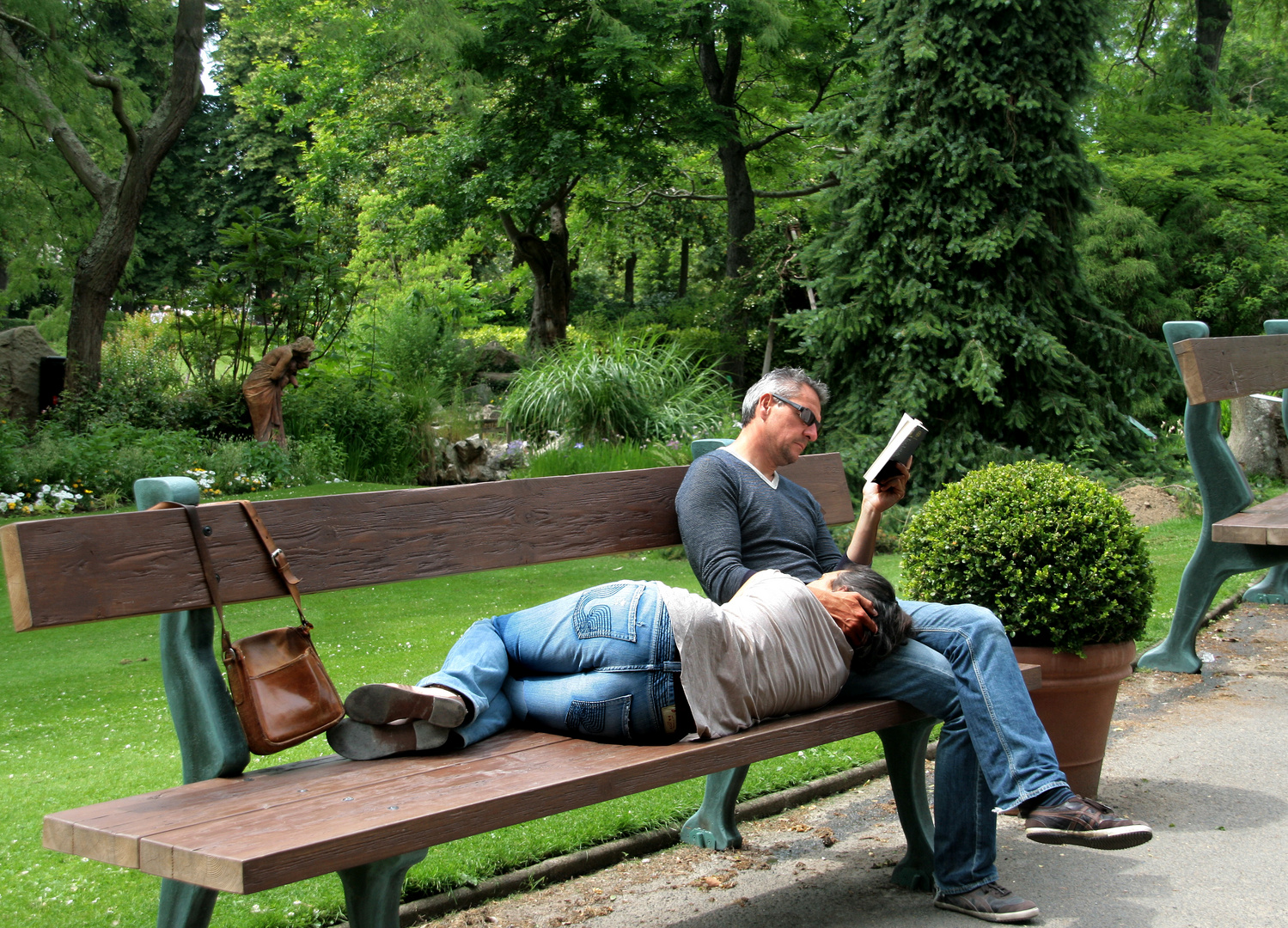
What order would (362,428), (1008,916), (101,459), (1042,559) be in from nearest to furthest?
(1008,916), (1042,559), (101,459), (362,428)

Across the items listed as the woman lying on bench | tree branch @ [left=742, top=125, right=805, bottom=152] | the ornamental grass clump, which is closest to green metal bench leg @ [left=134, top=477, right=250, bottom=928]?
the woman lying on bench

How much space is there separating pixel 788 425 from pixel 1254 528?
8.49ft

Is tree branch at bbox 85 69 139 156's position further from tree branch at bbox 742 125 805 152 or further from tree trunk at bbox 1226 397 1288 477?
tree trunk at bbox 1226 397 1288 477

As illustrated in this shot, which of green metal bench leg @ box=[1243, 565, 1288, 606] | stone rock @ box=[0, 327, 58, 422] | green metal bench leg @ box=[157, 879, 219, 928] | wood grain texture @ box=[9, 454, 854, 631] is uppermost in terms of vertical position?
stone rock @ box=[0, 327, 58, 422]

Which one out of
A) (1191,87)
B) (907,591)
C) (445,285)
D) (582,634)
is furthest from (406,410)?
(1191,87)

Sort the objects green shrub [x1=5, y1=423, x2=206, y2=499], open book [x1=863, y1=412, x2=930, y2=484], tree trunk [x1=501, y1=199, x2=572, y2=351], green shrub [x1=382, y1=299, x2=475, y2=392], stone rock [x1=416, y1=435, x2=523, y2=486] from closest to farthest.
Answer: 1. open book [x1=863, y1=412, x2=930, y2=484]
2. green shrub [x1=5, y1=423, x2=206, y2=499]
3. stone rock [x1=416, y1=435, x2=523, y2=486]
4. green shrub [x1=382, y1=299, x2=475, y2=392]
5. tree trunk [x1=501, y1=199, x2=572, y2=351]

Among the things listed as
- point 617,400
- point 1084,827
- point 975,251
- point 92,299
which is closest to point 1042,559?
point 1084,827

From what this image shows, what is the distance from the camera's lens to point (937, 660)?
3.10 meters

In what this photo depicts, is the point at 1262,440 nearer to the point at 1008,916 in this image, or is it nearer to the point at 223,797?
the point at 1008,916

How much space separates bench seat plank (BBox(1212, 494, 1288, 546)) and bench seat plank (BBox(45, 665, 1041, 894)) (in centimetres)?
297

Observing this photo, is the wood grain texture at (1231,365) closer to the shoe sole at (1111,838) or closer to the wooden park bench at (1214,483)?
the wooden park bench at (1214,483)

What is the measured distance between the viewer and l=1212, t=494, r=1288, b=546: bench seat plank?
479 centimetres

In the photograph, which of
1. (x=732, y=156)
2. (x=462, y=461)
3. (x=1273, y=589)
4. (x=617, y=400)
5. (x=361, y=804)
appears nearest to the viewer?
(x=361, y=804)

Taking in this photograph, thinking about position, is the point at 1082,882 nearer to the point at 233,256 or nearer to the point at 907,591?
the point at 907,591
